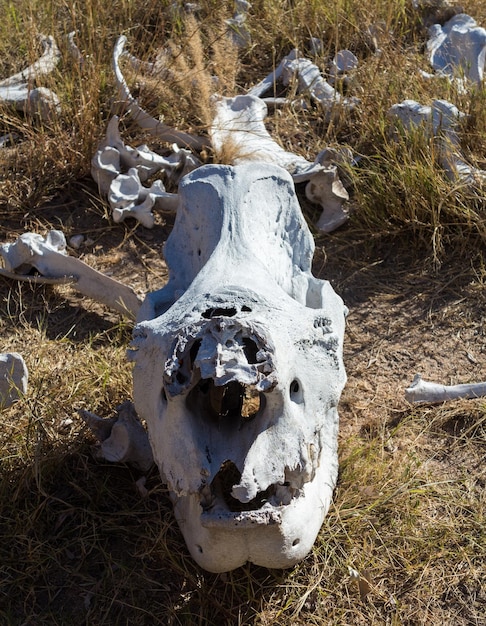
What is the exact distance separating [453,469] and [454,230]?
4.51 feet

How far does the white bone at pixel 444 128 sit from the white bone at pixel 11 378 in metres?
2.20

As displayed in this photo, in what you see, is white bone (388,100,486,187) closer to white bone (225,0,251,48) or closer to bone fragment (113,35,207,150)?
bone fragment (113,35,207,150)

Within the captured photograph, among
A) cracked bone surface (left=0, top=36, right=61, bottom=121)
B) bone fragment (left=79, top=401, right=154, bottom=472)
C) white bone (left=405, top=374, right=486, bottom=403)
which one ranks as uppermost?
cracked bone surface (left=0, top=36, right=61, bottom=121)

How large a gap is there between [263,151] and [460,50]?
4.63ft

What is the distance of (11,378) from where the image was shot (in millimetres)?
3465

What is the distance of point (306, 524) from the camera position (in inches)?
102

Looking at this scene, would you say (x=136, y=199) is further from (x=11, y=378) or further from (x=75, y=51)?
(x=11, y=378)

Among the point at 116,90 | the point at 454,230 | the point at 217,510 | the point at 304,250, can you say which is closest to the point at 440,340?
the point at 454,230

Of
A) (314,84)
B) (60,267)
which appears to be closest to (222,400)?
(60,267)

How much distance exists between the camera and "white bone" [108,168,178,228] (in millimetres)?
4500

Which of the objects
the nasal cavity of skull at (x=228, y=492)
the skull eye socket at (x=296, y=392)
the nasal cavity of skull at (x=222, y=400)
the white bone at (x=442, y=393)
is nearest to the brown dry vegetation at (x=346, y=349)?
the white bone at (x=442, y=393)

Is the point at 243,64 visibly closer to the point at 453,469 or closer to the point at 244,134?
the point at 244,134

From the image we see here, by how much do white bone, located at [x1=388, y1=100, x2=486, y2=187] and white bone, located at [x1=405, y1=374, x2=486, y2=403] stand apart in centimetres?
114

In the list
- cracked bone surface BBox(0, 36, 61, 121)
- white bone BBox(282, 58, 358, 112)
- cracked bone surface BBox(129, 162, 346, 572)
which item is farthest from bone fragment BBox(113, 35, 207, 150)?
cracked bone surface BBox(129, 162, 346, 572)
